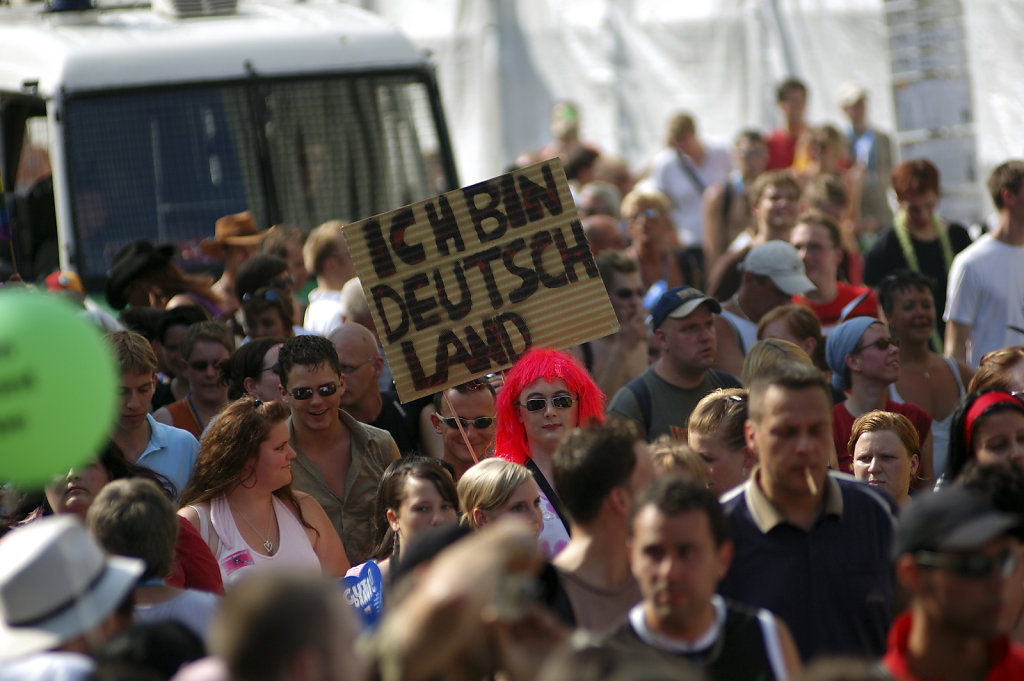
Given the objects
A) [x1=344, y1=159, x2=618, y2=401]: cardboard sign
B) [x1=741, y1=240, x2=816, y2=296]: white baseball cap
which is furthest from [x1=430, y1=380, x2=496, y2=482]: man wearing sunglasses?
[x1=741, y1=240, x2=816, y2=296]: white baseball cap

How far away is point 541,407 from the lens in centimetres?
581

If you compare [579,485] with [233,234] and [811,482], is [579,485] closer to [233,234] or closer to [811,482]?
[811,482]

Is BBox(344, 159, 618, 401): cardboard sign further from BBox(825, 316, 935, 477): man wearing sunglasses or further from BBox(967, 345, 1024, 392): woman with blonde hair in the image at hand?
BBox(967, 345, 1024, 392): woman with blonde hair

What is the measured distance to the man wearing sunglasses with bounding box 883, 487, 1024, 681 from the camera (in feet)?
11.2

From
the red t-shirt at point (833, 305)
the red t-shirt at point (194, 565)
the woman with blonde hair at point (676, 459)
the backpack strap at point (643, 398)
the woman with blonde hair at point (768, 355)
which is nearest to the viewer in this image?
the red t-shirt at point (194, 565)

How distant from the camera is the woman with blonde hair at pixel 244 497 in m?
5.52

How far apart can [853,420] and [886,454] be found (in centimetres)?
90

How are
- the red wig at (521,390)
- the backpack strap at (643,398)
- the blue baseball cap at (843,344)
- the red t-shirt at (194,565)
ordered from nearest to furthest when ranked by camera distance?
1. the red t-shirt at (194,565)
2. the red wig at (521,390)
3. the backpack strap at (643,398)
4. the blue baseball cap at (843,344)

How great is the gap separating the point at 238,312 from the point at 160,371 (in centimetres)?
104

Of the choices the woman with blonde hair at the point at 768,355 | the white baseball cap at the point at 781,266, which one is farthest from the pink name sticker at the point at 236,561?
the white baseball cap at the point at 781,266

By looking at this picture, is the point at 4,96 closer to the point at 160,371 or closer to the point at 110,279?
the point at 110,279

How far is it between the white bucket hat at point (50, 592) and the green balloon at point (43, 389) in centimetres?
29

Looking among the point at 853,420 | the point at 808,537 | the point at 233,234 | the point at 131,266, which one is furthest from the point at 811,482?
the point at 233,234

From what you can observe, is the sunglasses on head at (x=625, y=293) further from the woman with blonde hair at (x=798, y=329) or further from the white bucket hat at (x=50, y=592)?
the white bucket hat at (x=50, y=592)
